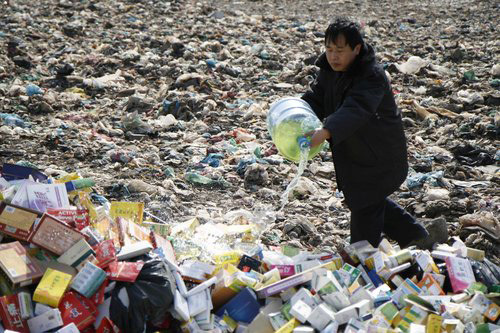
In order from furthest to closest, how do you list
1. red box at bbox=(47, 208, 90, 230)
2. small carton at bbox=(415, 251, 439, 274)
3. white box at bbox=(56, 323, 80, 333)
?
small carton at bbox=(415, 251, 439, 274) < red box at bbox=(47, 208, 90, 230) < white box at bbox=(56, 323, 80, 333)

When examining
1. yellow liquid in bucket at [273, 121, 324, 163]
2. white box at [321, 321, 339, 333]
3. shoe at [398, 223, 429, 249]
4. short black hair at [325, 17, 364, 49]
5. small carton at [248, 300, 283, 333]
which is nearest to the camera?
white box at [321, 321, 339, 333]

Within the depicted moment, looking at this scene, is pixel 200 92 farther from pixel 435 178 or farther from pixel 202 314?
pixel 202 314

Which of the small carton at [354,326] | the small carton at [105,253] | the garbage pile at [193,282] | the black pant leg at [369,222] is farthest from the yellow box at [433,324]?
the small carton at [105,253]

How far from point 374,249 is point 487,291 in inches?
22.0

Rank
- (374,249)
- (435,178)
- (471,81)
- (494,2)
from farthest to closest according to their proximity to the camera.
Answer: (494,2), (471,81), (435,178), (374,249)

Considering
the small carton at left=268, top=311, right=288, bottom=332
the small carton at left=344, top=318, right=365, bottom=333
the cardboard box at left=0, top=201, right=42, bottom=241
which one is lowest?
the small carton at left=268, top=311, right=288, bottom=332

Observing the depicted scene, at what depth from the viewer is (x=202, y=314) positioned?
2.79 m

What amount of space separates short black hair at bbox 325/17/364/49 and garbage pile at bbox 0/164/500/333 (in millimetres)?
1011

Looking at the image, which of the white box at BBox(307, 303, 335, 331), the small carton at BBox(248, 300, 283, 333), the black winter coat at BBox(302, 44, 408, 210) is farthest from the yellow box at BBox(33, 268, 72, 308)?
the black winter coat at BBox(302, 44, 408, 210)

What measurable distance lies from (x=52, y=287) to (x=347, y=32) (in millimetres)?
1651

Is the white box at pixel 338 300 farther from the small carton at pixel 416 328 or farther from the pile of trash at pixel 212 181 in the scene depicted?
the small carton at pixel 416 328

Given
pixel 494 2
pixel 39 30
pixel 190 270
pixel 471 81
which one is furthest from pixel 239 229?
pixel 494 2

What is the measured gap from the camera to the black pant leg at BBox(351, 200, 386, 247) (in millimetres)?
3277

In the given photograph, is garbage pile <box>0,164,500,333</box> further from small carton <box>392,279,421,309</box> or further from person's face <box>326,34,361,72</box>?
person's face <box>326,34,361,72</box>
